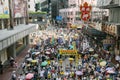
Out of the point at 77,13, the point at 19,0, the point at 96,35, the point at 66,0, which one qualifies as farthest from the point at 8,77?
the point at 66,0

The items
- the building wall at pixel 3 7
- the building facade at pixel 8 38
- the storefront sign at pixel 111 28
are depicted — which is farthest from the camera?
Answer: the building wall at pixel 3 7

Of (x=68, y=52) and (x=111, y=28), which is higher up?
(x=111, y=28)

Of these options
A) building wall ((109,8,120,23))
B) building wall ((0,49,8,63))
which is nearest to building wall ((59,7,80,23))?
building wall ((109,8,120,23))

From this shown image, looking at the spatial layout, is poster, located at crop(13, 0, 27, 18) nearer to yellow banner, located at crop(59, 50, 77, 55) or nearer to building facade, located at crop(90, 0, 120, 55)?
yellow banner, located at crop(59, 50, 77, 55)

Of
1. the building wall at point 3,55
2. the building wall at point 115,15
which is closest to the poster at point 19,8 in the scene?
the building wall at point 3,55

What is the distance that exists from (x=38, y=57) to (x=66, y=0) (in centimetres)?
10352

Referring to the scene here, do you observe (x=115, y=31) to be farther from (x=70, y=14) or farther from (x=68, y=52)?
(x=70, y=14)

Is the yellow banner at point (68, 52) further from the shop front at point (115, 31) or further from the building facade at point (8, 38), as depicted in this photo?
the shop front at point (115, 31)

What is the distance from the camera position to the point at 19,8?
135 ft

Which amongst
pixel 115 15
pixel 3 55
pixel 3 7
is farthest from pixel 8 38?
pixel 115 15

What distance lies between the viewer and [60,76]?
24938 millimetres

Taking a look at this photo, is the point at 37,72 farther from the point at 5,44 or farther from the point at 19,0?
the point at 19,0

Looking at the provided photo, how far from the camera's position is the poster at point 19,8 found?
127 feet

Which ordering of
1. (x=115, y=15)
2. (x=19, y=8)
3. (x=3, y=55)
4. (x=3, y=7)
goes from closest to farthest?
(x=3, y=55)
(x=3, y=7)
(x=19, y=8)
(x=115, y=15)
